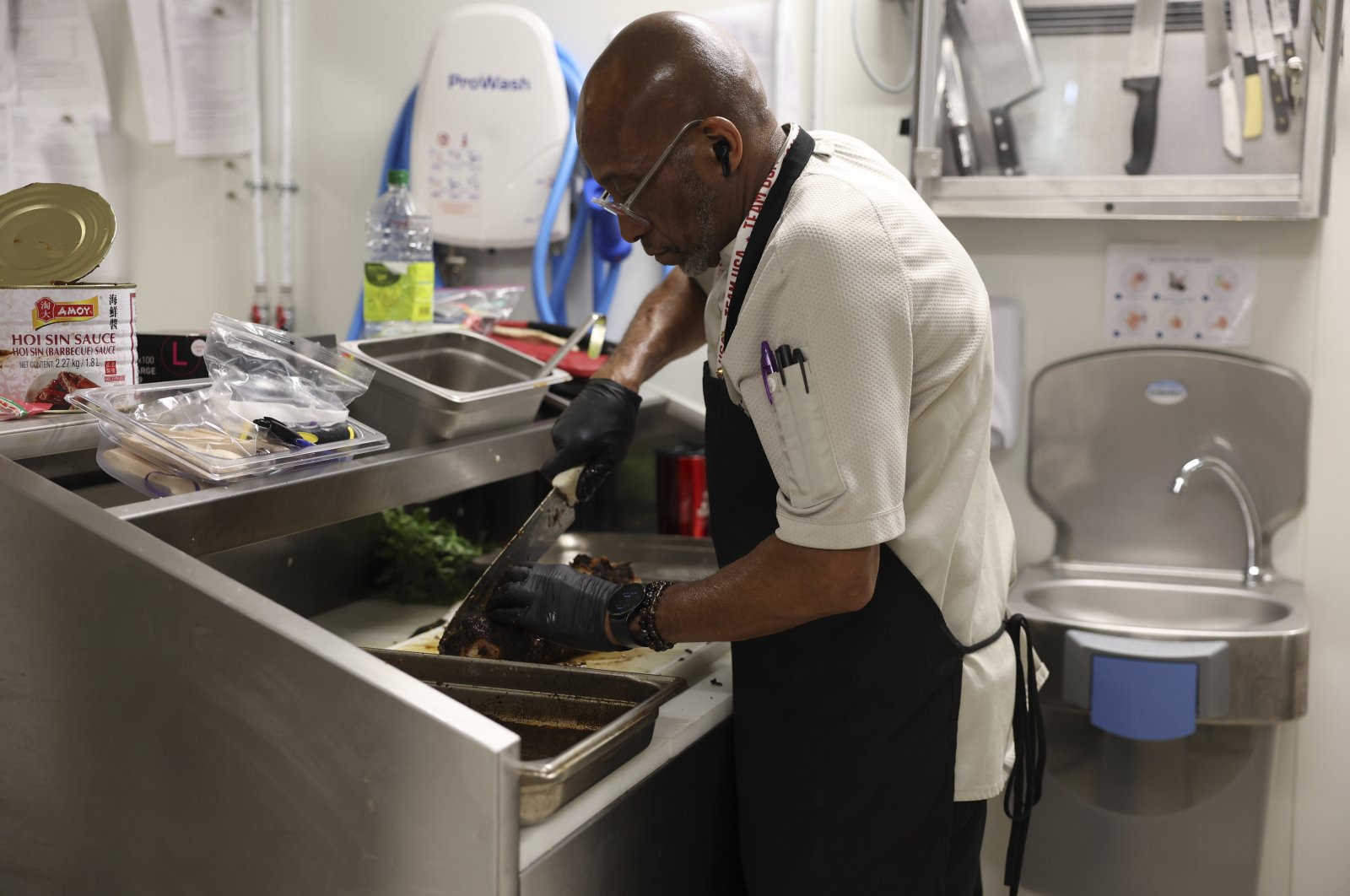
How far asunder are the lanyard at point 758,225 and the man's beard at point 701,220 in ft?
0.11

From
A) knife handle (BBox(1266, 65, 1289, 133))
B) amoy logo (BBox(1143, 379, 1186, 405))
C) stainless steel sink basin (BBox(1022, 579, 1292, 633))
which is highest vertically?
knife handle (BBox(1266, 65, 1289, 133))

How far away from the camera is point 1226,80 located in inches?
88.6

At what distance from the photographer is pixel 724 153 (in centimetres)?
129

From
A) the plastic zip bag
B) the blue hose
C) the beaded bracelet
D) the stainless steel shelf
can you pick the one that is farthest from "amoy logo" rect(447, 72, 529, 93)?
the beaded bracelet

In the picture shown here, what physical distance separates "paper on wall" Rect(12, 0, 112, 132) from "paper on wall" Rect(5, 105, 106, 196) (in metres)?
0.02

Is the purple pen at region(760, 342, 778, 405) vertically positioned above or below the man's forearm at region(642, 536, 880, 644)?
above

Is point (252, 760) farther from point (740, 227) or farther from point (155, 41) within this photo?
point (155, 41)

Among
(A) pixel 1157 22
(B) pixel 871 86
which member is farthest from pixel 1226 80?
(B) pixel 871 86

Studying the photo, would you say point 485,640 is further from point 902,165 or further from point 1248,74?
point 1248,74

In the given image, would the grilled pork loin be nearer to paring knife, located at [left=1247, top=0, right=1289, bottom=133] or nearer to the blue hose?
the blue hose

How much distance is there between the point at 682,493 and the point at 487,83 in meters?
1.04

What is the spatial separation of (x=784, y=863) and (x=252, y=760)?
2.19 ft

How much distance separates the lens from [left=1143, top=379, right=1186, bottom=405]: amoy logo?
242cm

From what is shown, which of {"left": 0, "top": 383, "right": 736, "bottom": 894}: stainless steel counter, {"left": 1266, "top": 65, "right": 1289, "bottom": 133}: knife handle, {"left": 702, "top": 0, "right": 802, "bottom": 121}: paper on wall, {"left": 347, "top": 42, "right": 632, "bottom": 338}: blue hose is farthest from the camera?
{"left": 347, "top": 42, "right": 632, "bottom": 338}: blue hose
